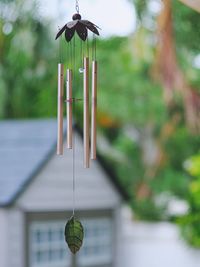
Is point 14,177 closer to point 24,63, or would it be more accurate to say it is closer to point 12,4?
point 12,4

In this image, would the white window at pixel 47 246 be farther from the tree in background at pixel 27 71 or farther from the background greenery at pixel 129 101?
the tree in background at pixel 27 71

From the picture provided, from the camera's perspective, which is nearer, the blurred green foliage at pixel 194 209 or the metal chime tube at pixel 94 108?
the metal chime tube at pixel 94 108

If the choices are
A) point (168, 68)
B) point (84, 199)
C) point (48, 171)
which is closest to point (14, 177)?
point (48, 171)

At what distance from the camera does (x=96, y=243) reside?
8547mm

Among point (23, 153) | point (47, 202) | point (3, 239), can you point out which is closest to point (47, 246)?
point (47, 202)

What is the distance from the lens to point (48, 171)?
7.96m

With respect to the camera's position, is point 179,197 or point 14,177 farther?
point 179,197

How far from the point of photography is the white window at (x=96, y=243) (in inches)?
328

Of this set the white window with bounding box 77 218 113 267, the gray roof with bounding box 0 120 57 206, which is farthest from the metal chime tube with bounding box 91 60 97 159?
the white window with bounding box 77 218 113 267

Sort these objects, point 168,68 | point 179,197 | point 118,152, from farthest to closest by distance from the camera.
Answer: point 118,152, point 179,197, point 168,68

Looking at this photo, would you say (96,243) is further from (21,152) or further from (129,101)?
(129,101)

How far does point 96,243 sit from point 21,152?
1.37 metres

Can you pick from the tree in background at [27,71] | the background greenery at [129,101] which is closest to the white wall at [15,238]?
the background greenery at [129,101]

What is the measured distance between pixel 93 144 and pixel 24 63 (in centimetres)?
648
